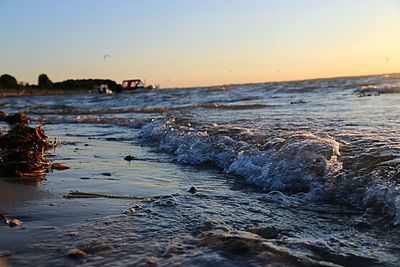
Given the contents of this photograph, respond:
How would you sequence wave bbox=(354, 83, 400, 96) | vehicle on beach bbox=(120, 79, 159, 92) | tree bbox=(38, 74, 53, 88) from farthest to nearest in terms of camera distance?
tree bbox=(38, 74, 53, 88)
vehicle on beach bbox=(120, 79, 159, 92)
wave bbox=(354, 83, 400, 96)

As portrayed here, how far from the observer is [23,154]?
204 inches

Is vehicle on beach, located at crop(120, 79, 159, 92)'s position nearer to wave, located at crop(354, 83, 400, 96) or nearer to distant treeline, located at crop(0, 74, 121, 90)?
Answer: distant treeline, located at crop(0, 74, 121, 90)

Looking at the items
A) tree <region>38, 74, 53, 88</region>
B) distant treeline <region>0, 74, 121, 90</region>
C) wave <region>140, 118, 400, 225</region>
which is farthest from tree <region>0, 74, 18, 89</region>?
wave <region>140, 118, 400, 225</region>

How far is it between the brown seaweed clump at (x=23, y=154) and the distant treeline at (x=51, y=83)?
7586 cm

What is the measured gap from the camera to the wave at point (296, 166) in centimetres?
362

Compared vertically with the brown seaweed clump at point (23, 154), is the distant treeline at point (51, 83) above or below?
above

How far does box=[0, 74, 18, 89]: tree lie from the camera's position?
79.3 metres

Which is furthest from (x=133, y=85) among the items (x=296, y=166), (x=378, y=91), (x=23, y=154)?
(x=296, y=166)

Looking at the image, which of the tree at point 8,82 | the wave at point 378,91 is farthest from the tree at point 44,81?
the wave at point 378,91

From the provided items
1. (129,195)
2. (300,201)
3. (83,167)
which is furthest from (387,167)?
(83,167)

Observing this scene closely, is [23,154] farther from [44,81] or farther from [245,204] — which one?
[44,81]

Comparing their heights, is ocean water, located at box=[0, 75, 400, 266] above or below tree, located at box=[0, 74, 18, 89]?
below

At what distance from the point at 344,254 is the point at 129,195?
6.81 feet

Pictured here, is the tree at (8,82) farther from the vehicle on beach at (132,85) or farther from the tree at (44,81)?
the vehicle on beach at (132,85)
